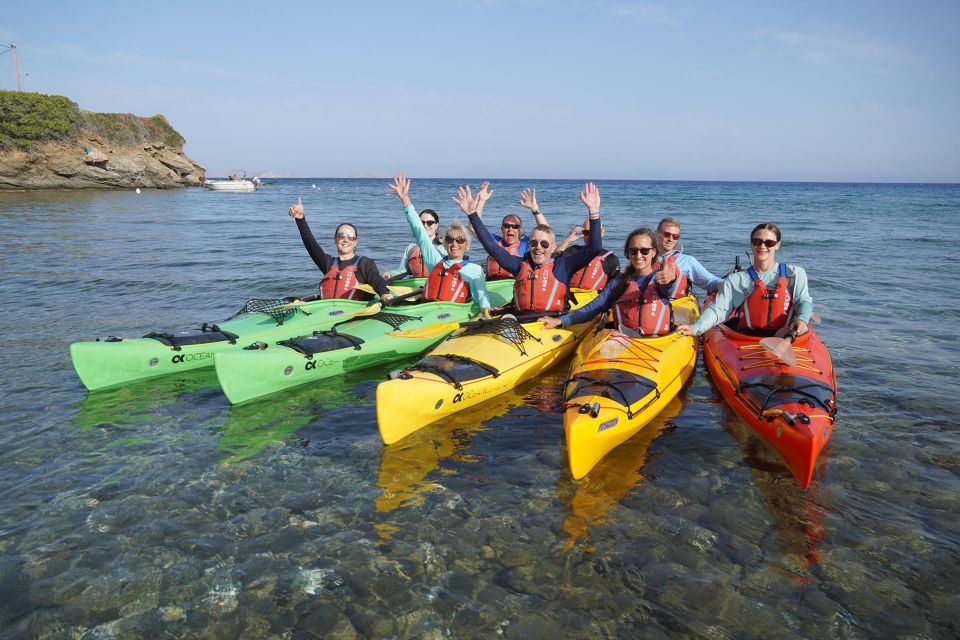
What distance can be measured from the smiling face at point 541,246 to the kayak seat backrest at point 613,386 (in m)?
1.96

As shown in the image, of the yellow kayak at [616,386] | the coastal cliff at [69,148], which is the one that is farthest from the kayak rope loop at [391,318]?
the coastal cliff at [69,148]

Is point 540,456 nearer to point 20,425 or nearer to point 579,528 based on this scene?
point 579,528

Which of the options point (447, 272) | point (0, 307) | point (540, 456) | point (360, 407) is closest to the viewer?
point (540, 456)

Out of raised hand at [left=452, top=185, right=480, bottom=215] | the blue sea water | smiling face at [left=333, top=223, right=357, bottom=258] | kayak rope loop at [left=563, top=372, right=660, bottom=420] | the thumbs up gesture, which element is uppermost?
raised hand at [left=452, top=185, right=480, bottom=215]

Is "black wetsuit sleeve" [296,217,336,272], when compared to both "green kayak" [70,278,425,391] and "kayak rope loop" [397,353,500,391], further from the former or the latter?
"kayak rope loop" [397,353,500,391]

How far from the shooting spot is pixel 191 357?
7176 mm

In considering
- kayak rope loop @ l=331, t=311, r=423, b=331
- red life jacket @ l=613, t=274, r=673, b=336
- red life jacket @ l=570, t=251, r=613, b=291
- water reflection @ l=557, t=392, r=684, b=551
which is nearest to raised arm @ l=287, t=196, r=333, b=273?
kayak rope loop @ l=331, t=311, r=423, b=331

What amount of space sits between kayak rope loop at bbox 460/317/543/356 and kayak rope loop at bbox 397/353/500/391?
56 cm

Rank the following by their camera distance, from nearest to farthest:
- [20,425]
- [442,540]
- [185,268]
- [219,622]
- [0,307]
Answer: [219,622] → [442,540] → [20,425] → [0,307] → [185,268]

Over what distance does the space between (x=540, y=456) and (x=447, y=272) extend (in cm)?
377

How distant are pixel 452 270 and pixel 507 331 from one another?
1.98 metres

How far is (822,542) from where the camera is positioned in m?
4.20

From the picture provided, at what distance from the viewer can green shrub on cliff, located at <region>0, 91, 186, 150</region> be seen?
40.0m

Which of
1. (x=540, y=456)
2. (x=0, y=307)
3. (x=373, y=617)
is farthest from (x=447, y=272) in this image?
(x=0, y=307)
